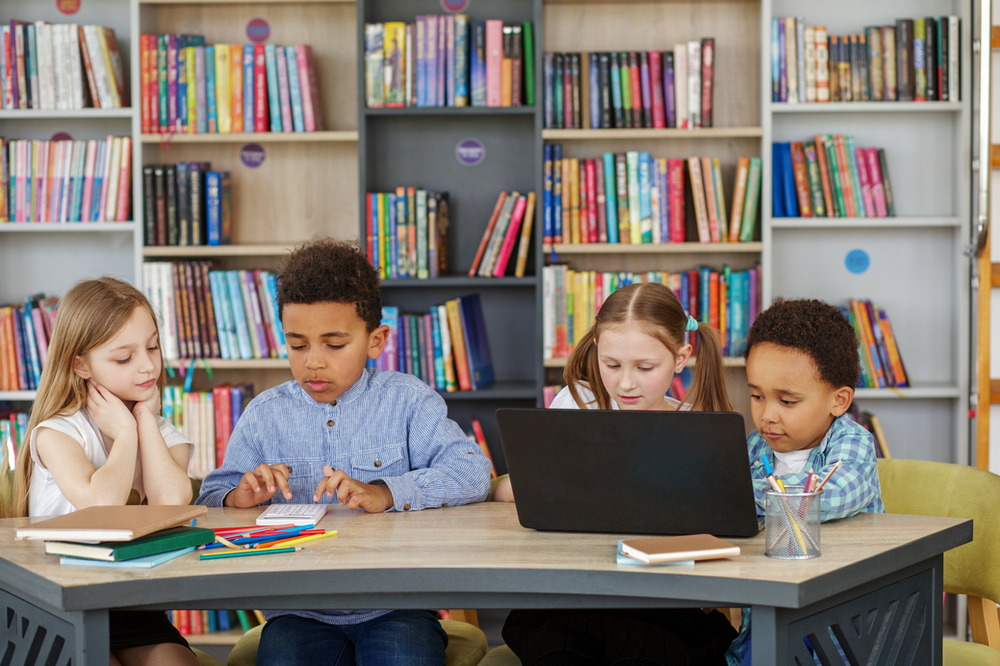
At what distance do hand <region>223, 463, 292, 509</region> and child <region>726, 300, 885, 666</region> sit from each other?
2.56 ft

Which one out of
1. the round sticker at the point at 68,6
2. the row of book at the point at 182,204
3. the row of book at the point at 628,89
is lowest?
the row of book at the point at 182,204

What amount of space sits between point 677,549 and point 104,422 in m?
1.05

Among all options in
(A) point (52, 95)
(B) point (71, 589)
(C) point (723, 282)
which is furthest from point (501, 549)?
(A) point (52, 95)

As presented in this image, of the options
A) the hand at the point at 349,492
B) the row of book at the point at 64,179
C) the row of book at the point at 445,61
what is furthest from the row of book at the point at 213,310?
the hand at the point at 349,492

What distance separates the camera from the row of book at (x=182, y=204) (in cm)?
291

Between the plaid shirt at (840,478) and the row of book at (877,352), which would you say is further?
the row of book at (877,352)

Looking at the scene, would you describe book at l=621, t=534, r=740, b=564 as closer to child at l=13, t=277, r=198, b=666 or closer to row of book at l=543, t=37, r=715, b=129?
child at l=13, t=277, r=198, b=666

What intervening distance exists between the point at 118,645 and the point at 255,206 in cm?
198

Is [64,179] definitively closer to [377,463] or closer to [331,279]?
[331,279]

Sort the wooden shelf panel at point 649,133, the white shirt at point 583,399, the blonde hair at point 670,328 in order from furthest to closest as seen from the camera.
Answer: the wooden shelf panel at point 649,133, the white shirt at point 583,399, the blonde hair at point 670,328

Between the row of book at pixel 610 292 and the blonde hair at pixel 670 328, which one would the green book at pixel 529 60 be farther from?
the blonde hair at pixel 670 328

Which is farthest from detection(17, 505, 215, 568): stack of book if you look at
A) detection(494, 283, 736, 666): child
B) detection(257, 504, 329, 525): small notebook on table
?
detection(494, 283, 736, 666): child

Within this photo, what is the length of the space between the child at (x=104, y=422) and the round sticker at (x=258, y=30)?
5.47 feet

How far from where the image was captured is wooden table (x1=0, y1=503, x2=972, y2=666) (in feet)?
3.55
